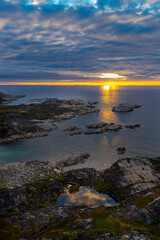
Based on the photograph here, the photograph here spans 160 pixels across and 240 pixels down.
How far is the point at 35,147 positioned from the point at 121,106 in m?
98.6

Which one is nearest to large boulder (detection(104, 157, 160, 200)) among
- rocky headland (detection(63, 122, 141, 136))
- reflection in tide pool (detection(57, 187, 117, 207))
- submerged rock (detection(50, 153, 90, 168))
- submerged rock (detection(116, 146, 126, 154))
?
reflection in tide pool (detection(57, 187, 117, 207))

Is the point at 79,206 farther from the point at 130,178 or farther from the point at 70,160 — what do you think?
the point at 70,160

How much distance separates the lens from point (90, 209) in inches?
981

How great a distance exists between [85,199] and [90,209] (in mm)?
5685

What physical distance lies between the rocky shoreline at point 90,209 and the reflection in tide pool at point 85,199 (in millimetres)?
1136

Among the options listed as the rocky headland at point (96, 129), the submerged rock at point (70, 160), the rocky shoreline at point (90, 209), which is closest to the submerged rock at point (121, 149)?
the submerged rock at point (70, 160)

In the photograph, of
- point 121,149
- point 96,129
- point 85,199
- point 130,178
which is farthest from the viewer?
point 96,129

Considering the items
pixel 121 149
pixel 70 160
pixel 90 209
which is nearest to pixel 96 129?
pixel 121 149

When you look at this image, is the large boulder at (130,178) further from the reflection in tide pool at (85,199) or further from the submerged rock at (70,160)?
the submerged rock at (70,160)

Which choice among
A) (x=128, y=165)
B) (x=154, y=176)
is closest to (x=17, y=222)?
(x=128, y=165)

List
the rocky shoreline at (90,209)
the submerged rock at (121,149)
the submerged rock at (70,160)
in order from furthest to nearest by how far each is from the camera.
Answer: the submerged rock at (121,149)
the submerged rock at (70,160)
the rocky shoreline at (90,209)

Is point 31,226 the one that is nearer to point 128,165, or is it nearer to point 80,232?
point 80,232

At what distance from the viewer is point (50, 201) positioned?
29672 millimetres

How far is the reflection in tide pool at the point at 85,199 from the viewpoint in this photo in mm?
29438
